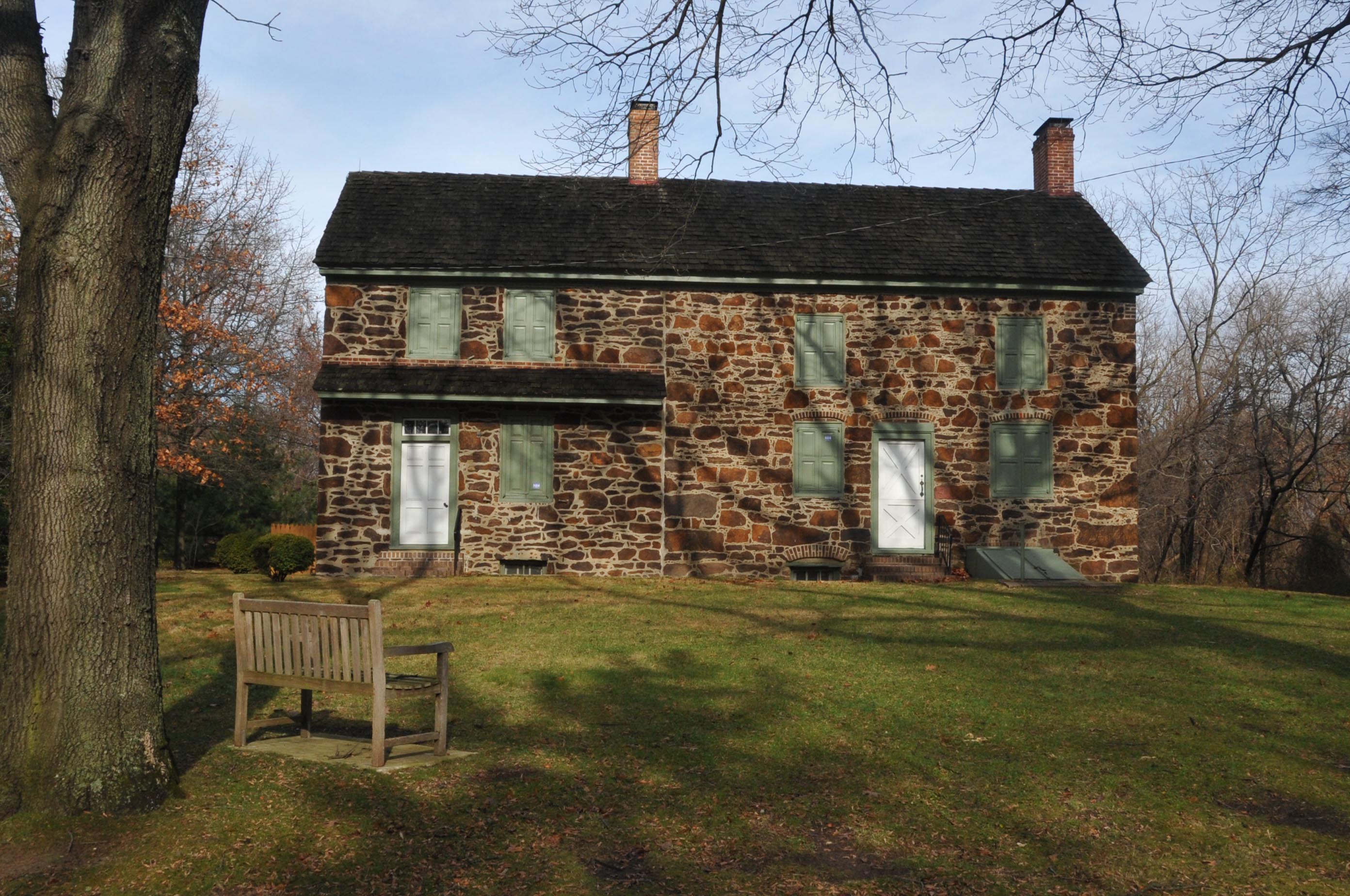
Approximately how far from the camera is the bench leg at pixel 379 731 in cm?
589

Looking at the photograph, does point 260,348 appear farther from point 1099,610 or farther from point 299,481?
point 1099,610

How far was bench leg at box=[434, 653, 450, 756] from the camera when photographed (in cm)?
632

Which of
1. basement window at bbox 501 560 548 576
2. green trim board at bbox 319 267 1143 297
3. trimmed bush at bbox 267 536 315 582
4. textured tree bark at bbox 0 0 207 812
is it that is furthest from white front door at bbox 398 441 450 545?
textured tree bark at bbox 0 0 207 812

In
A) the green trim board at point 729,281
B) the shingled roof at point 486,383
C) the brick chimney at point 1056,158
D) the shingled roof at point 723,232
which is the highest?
the brick chimney at point 1056,158

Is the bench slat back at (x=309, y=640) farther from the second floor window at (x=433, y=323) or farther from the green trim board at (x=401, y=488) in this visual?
the second floor window at (x=433, y=323)

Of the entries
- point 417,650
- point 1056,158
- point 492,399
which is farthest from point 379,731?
point 1056,158

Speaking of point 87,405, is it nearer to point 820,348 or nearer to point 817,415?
point 817,415

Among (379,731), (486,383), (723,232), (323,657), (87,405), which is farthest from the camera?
(723,232)

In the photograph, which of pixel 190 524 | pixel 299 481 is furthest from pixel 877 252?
pixel 299 481

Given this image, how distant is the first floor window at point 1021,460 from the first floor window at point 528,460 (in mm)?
7115

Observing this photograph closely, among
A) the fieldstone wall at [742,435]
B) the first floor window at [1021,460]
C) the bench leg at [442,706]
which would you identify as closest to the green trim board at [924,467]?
the fieldstone wall at [742,435]

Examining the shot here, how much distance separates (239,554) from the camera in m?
18.7

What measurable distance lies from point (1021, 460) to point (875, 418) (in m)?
2.48

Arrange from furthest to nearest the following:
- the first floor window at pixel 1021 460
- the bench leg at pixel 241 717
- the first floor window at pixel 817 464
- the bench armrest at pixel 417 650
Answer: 1. the first floor window at pixel 1021 460
2. the first floor window at pixel 817 464
3. the bench leg at pixel 241 717
4. the bench armrest at pixel 417 650
